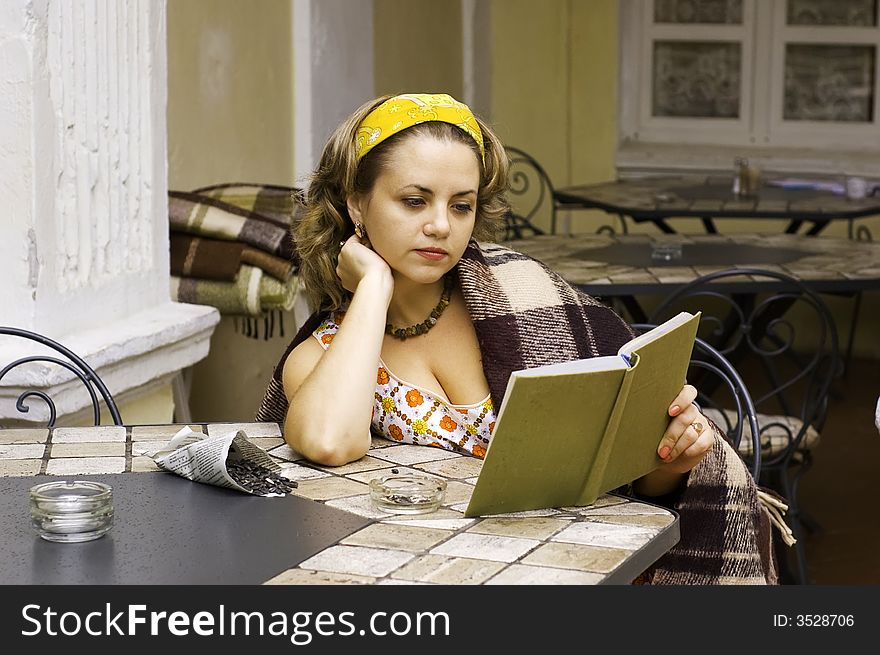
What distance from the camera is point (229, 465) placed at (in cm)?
196

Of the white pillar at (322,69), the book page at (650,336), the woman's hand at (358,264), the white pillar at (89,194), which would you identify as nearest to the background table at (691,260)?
the white pillar at (322,69)

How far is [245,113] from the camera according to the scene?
472cm

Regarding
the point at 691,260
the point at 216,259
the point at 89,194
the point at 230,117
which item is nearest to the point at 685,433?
the point at 89,194

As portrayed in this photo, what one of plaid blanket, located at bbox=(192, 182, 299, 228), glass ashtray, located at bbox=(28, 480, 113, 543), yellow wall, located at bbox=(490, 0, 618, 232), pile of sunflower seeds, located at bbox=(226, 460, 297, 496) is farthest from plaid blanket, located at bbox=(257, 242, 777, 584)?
yellow wall, located at bbox=(490, 0, 618, 232)

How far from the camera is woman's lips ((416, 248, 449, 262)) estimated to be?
2221 mm

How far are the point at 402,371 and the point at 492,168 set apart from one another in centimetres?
37

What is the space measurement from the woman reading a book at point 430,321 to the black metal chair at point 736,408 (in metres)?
0.26

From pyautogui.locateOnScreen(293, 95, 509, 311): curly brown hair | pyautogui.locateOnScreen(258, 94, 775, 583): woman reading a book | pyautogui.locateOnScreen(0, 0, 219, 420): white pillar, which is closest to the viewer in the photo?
pyautogui.locateOnScreen(258, 94, 775, 583): woman reading a book

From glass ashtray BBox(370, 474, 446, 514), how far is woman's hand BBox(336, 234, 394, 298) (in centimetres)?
49

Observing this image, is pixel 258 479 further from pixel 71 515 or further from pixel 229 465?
pixel 71 515

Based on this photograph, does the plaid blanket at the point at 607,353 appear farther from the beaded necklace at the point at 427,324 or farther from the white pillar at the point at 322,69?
the white pillar at the point at 322,69

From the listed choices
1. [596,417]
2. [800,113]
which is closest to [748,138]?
[800,113]

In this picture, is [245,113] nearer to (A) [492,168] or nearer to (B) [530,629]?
(A) [492,168]

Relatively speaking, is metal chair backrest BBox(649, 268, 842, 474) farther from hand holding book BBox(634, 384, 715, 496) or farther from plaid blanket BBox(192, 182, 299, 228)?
hand holding book BBox(634, 384, 715, 496)
